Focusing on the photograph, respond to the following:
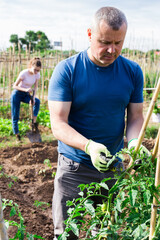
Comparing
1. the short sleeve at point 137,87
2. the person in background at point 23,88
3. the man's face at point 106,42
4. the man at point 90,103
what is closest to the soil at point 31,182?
the person in background at point 23,88

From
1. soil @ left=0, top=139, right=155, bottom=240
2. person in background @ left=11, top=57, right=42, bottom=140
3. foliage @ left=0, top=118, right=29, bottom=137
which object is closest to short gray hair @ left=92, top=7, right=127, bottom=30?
soil @ left=0, top=139, right=155, bottom=240

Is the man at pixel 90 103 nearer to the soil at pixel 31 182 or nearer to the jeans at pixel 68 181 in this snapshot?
the jeans at pixel 68 181

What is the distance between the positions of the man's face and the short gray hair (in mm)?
20

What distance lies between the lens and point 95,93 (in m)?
1.84

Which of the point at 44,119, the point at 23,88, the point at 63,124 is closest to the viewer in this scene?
the point at 63,124

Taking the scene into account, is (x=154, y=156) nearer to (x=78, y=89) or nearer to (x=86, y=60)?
(x=78, y=89)

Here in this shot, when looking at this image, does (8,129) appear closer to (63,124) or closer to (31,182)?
(31,182)

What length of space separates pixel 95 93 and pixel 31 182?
247 cm

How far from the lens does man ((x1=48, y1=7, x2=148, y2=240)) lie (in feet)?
5.61

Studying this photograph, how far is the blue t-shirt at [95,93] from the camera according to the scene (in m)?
1.83

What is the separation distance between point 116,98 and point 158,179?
940 millimetres

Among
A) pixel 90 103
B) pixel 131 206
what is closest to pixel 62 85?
pixel 90 103

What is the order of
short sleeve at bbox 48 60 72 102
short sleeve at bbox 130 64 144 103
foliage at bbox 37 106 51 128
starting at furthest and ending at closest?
foliage at bbox 37 106 51 128 < short sleeve at bbox 130 64 144 103 < short sleeve at bbox 48 60 72 102

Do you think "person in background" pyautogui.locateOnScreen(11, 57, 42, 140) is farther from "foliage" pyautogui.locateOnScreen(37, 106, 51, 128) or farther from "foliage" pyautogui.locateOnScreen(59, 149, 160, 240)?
"foliage" pyautogui.locateOnScreen(59, 149, 160, 240)
